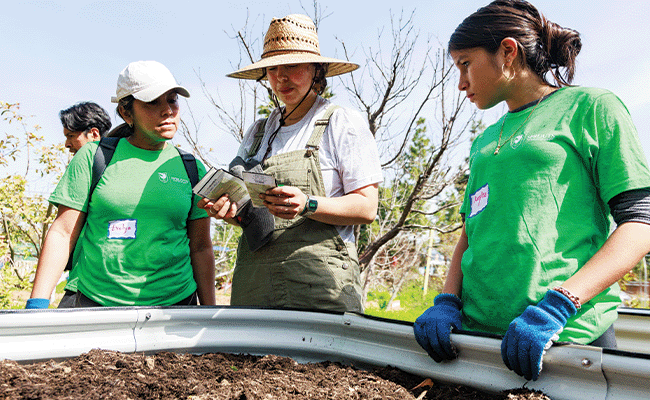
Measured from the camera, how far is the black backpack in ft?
7.25

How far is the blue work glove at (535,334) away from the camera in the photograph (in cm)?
117

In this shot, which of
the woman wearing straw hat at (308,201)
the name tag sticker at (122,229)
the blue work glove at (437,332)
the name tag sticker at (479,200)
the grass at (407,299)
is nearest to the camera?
the blue work glove at (437,332)

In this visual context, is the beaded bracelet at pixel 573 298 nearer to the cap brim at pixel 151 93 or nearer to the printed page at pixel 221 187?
the printed page at pixel 221 187

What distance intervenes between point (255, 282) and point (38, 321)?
2.98 ft

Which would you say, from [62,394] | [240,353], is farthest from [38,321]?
[240,353]

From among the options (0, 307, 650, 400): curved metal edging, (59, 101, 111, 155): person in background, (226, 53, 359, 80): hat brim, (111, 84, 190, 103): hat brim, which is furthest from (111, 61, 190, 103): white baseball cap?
(59, 101, 111, 155): person in background

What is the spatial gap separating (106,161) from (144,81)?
1.39 ft

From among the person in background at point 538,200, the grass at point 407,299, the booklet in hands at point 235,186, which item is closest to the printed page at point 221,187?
the booklet in hands at point 235,186

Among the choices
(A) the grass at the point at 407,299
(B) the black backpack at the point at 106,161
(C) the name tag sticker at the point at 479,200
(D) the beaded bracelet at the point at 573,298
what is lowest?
(A) the grass at the point at 407,299

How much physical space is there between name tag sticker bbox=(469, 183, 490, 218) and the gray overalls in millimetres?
676

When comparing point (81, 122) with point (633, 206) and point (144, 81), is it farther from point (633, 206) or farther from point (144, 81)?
point (633, 206)

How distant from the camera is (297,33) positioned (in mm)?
2482

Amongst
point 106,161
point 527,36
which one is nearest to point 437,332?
point 527,36

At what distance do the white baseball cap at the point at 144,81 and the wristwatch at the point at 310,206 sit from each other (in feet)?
3.13
